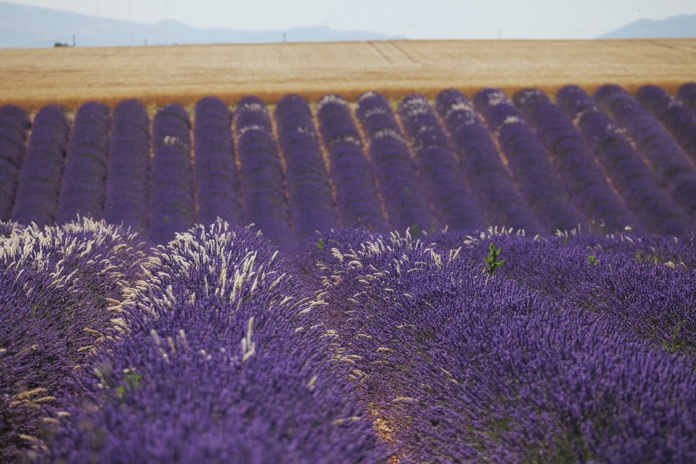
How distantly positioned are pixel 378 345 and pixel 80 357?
2.40m

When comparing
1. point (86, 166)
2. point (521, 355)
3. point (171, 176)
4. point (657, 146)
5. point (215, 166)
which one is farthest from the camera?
point (657, 146)

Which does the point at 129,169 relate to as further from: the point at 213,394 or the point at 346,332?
the point at 213,394

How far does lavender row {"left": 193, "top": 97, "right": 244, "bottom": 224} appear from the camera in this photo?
11.8 metres

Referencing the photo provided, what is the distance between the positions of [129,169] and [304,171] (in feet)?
13.8

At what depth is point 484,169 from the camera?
520 inches

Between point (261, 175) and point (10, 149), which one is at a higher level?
point (10, 149)

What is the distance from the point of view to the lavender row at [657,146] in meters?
12.4

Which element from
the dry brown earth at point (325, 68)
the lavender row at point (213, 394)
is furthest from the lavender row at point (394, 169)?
the lavender row at point (213, 394)

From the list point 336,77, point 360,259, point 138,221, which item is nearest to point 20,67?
point 336,77

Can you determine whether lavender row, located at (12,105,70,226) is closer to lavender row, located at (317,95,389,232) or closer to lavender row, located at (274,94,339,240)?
lavender row, located at (274,94,339,240)

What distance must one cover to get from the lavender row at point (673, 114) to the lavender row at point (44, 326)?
48.4 feet

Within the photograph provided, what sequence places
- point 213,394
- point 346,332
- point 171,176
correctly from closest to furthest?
point 213,394 < point 346,332 < point 171,176

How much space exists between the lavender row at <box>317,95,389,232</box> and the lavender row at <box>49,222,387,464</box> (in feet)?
24.2

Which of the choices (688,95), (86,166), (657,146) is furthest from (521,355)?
(688,95)
